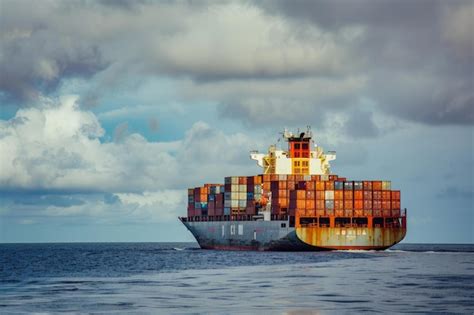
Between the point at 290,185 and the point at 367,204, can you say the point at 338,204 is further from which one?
the point at 290,185

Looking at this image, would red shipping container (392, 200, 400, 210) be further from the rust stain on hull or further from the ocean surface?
the ocean surface

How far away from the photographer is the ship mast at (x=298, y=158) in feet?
504

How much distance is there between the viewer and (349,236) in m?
140

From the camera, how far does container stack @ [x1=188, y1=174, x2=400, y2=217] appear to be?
140 meters

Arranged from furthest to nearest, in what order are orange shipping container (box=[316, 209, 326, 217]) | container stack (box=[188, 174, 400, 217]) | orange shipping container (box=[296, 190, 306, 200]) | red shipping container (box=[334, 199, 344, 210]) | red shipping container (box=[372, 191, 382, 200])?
red shipping container (box=[372, 191, 382, 200]), red shipping container (box=[334, 199, 344, 210]), container stack (box=[188, 174, 400, 217]), orange shipping container (box=[296, 190, 306, 200]), orange shipping container (box=[316, 209, 326, 217])

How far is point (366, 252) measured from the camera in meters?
138

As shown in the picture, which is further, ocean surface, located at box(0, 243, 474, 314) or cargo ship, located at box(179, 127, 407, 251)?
cargo ship, located at box(179, 127, 407, 251)

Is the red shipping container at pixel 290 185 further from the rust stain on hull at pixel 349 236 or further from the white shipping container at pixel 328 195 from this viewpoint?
the rust stain on hull at pixel 349 236

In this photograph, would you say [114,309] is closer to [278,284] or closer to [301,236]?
[278,284]

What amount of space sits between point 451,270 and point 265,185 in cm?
6303

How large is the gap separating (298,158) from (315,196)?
14644 mm

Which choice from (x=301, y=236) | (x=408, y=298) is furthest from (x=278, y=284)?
(x=301, y=236)

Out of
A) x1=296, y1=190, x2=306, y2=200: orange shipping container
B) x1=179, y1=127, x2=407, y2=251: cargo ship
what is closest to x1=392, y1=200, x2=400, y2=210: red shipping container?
x1=179, y1=127, x2=407, y2=251: cargo ship

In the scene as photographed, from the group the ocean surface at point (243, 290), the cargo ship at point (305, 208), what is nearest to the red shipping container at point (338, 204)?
the cargo ship at point (305, 208)
